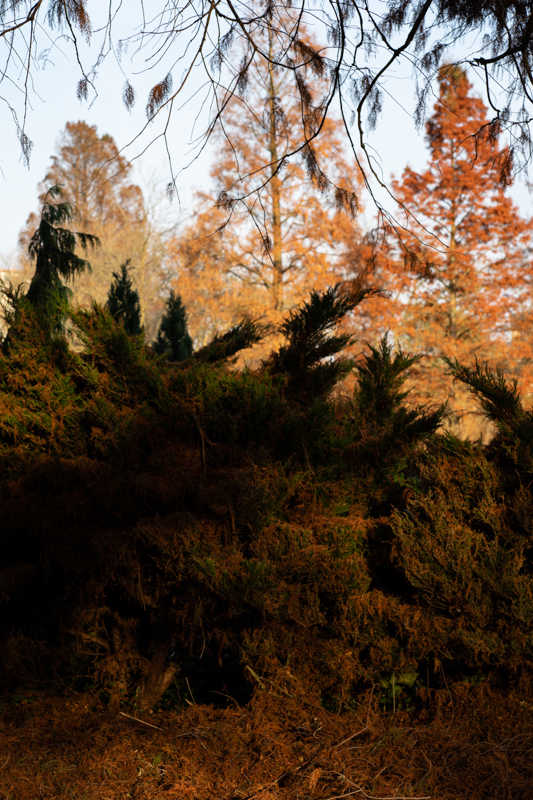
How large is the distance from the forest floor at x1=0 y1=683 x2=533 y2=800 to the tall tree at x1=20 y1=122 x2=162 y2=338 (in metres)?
23.2

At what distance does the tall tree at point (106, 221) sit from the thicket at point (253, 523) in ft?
72.4

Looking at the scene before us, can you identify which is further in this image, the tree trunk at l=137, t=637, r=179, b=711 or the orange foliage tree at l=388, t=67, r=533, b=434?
the orange foliage tree at l=388, t=67, r=533, b=434

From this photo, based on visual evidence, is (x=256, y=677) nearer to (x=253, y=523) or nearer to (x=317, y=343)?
(x=253, y=523)

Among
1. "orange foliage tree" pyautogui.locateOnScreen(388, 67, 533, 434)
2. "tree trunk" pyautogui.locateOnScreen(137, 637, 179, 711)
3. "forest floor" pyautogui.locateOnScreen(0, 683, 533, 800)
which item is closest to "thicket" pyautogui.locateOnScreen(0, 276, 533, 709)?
"tree trunk" pyautogui.locateOnScreen(137, 637, 179, 711)

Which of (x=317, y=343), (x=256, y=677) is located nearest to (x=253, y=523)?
(x=256, y=677)

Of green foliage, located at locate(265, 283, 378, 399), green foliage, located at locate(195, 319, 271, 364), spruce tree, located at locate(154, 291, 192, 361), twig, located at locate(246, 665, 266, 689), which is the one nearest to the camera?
twig, located at locate(246, 665, 266, 689)

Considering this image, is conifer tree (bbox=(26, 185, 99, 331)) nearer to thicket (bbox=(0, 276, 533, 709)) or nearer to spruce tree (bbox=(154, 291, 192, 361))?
spruce tree (bbox=(154, 291, 192, 361))

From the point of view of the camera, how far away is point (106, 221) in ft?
101

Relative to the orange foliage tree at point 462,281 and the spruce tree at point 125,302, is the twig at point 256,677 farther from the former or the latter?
the orange foliage tree at point 462,281

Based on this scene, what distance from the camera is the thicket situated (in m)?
3.29

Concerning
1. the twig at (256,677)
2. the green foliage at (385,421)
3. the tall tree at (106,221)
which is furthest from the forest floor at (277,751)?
the tall tree at (106,221)

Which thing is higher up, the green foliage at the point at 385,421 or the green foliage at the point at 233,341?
the green foliage at the point at 233,341

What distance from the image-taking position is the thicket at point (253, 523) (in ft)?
10.8

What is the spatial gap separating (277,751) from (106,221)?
100 ft
